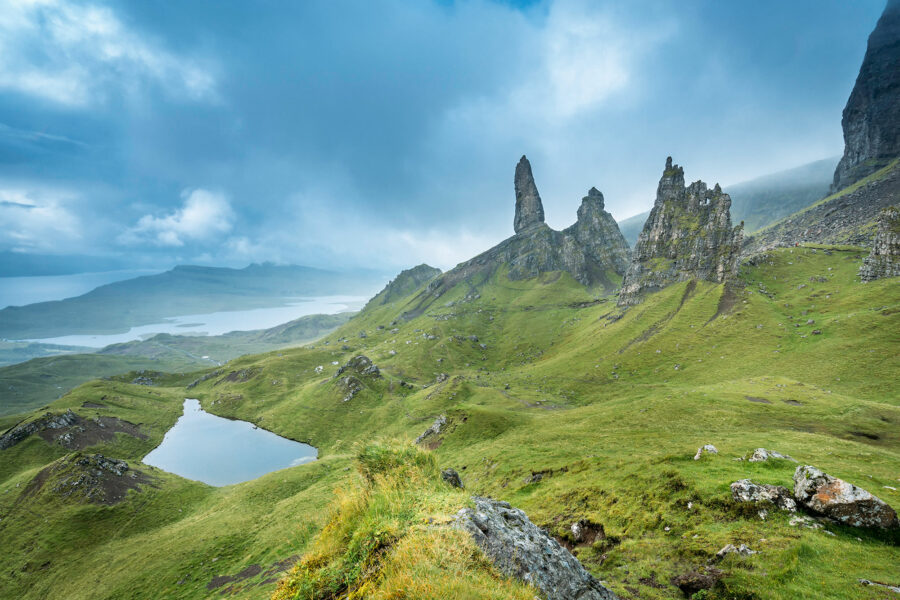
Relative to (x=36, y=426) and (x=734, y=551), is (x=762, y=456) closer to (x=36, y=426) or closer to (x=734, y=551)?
(x=734, y=551)

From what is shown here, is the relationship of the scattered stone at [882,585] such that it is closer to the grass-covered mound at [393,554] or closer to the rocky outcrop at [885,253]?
the grass-covered mound at [393,554]

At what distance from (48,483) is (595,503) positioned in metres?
86.2

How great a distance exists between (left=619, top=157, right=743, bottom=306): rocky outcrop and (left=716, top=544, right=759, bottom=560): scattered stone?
13033 centimetres

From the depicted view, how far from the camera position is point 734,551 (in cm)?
1334

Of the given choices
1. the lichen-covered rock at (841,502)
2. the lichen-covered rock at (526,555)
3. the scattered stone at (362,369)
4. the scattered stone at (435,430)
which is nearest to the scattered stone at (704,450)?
the lichen-covered rock at (841,502)

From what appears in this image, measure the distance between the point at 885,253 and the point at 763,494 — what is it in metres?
125

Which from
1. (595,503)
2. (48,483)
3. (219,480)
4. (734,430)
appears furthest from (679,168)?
(48,483)

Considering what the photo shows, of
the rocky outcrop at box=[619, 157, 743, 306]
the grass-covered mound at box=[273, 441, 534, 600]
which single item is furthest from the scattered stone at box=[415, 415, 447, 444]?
the rocky outcrop at box=[619, 157, 743, 306]

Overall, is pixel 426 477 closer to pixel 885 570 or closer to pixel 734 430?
pixel 885 570

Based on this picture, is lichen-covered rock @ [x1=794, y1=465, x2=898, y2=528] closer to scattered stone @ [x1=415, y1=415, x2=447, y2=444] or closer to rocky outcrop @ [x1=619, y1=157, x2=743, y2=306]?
scattered stone @ [x1=415, y1=415, x2=447, y2=444]

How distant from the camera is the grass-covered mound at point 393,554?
4.81 meters

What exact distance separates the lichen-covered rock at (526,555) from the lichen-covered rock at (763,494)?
1235 centimetres

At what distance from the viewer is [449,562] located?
5.47m

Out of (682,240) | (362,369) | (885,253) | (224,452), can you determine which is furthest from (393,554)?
(682,240)
